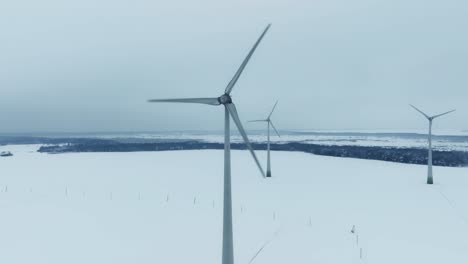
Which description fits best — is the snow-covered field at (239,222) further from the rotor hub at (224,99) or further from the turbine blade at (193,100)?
the rotor hub at (224,99)

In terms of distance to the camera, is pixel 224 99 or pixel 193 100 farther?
pixel 193 100

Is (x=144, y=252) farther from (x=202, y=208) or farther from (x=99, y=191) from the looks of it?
(x=99, y=191)

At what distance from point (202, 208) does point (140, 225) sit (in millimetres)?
5714

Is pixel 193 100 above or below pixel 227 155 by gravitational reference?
above

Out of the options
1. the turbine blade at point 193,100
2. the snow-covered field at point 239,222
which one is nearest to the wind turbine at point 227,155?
the turbine blade at point 193,100

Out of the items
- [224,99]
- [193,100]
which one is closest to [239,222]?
[193,100]

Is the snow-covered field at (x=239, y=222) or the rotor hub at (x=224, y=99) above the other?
the rotor hub at (x=224, y=99)

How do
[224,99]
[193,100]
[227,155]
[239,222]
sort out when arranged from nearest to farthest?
[227,155]
[224,99]
[193,100]
[239,222]

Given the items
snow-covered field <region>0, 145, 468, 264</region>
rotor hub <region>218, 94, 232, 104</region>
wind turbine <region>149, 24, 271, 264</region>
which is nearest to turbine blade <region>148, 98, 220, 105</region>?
wind turbine <region>149, 24, 271, 264</region>

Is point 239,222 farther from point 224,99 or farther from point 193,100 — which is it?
point 224,99

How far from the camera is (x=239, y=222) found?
21734 millimetres

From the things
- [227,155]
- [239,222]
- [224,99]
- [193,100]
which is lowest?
[239,222]

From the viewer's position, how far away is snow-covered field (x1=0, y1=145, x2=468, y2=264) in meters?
15.9

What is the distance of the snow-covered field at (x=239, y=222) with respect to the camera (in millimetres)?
15914
